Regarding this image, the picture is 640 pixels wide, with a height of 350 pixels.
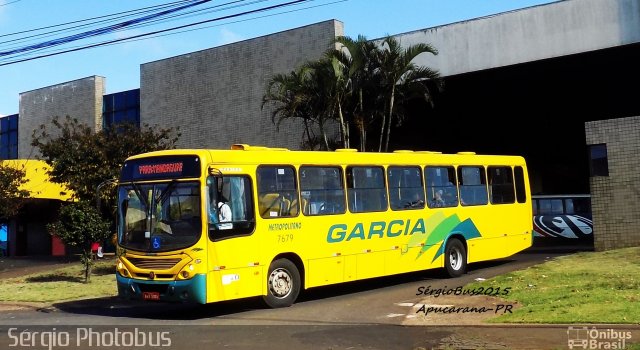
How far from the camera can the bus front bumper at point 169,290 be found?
11469 mm

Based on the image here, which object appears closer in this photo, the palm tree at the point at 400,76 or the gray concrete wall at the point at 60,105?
the palm tree at the point at 400,76

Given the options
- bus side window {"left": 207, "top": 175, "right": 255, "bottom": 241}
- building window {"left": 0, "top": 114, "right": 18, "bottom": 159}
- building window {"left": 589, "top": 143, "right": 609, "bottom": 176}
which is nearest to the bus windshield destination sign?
bus side window {"left": 207, "top": 175, "right": 255, "bottom": 241}

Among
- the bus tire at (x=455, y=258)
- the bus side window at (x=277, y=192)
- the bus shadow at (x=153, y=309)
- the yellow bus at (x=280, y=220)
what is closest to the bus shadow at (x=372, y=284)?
the bus tire at (x=455, y=258)

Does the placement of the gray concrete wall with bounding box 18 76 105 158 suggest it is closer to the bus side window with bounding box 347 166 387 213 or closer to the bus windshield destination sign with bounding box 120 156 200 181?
the bus windshield destination sign with bounding box 120 156 200 181

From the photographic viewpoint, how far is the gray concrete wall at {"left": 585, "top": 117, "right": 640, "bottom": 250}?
18641 mm

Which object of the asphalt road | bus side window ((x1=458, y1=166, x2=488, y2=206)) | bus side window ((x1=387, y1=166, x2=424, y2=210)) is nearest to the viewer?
the asphalt road

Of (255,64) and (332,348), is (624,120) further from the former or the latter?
(255,64)

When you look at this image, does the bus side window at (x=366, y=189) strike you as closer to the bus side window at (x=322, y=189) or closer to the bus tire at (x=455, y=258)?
the bus side window at (x=322, y=189)

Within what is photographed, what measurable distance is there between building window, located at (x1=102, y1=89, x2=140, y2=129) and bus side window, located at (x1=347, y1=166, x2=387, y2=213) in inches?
927

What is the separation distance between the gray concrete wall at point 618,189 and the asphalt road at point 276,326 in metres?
5.51

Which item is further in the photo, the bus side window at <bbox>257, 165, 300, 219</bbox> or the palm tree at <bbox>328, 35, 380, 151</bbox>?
the palm tree at <bbox>328, 35, 380, 151</bbox>

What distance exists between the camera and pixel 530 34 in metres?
24.9

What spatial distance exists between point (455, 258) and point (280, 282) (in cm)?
569

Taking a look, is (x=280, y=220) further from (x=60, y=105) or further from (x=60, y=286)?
(x=60, y=105)
